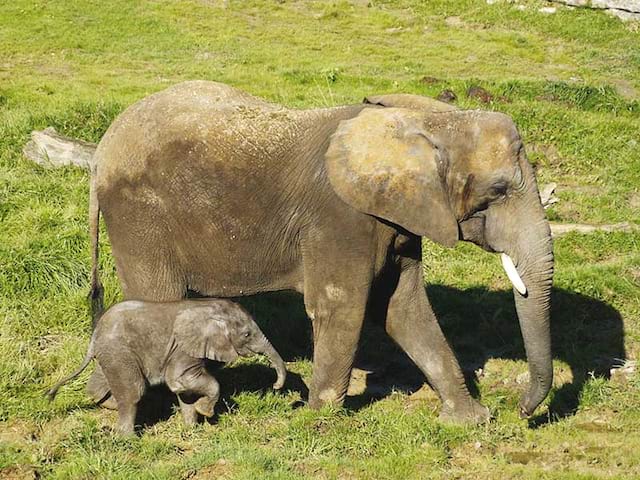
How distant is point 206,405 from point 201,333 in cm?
60

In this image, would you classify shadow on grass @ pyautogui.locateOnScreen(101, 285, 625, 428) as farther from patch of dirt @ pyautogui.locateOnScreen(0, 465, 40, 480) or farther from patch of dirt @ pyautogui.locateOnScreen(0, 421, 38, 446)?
patch of dirt @ pyautogui.locateOnScreen(0, 465, 40, 480)

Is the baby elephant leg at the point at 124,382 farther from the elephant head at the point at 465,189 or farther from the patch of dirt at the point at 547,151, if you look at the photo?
the patch of dirt at the point at 547,151

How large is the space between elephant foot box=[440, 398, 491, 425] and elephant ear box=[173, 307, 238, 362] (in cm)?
192

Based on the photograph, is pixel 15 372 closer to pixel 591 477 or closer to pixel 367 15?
pixel 591 477

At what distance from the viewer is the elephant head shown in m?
7.29

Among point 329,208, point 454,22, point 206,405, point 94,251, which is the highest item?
point 329,208

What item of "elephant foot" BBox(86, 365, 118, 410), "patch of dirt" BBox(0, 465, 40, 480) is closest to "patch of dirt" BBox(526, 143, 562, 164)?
"elephant foot" BBox(86, 365, 118, 410)

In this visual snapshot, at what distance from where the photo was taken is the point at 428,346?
8.35m

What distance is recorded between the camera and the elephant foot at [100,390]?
8320 millimetres

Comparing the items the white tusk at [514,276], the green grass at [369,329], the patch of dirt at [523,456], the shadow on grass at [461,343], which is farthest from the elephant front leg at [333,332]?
the patch of dirt at [523,456]

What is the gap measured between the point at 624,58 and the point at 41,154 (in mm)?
Answer: 14503

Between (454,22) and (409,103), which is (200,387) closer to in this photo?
(409,103)

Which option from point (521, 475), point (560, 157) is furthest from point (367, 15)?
point (521, 475)

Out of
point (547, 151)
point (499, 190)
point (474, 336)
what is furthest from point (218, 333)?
point (547, 151)
